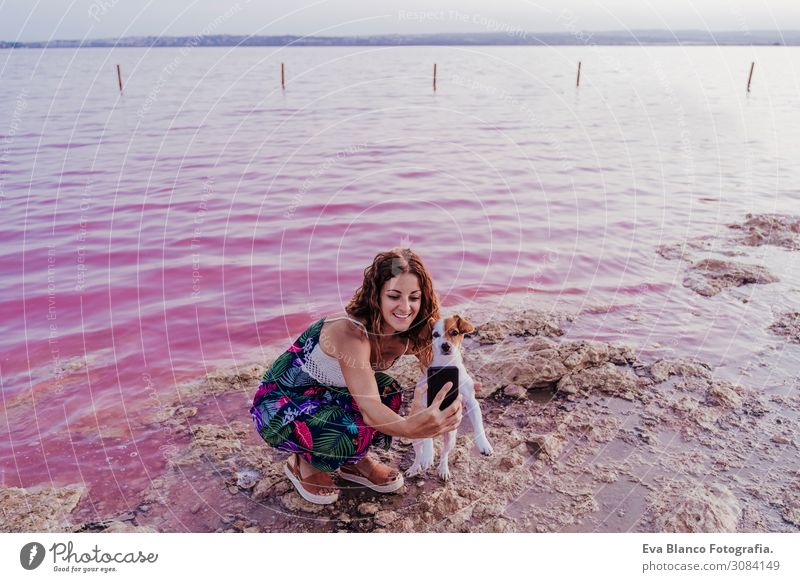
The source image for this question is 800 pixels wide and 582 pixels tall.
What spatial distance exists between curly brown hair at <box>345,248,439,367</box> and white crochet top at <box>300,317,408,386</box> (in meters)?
0.20

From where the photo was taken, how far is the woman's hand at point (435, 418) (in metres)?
3.43

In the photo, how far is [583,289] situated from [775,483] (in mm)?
3688

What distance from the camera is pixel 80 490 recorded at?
4.02 metres

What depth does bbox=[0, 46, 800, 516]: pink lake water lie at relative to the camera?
5.50 meters

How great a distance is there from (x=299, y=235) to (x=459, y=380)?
6402mm

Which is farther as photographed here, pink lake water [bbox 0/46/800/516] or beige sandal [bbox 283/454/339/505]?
pink lake water [bbox 0/46/800/516]

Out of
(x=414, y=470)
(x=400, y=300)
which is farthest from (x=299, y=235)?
(x=400, y=300)

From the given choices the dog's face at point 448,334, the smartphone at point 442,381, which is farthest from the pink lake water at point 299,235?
A: the dog's face at point 448,334

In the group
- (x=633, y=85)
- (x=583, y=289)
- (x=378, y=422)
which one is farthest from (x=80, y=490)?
(x=633, y=85)

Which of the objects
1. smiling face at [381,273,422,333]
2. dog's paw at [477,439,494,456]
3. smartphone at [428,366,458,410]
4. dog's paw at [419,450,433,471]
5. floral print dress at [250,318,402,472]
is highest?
smiling face at [381,273,422,333]

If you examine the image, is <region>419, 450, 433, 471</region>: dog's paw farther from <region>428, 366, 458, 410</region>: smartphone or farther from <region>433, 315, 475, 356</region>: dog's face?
<region>433, 315, 475, 356</region>: dog's face

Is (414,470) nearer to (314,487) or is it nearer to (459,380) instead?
(314,487)

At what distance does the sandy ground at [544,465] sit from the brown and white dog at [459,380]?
11cm

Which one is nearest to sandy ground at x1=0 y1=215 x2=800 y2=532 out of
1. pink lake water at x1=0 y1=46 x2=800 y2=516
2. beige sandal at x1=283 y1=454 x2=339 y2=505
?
beige sandal at x1=283 y1=454 x2=339 y2=505
